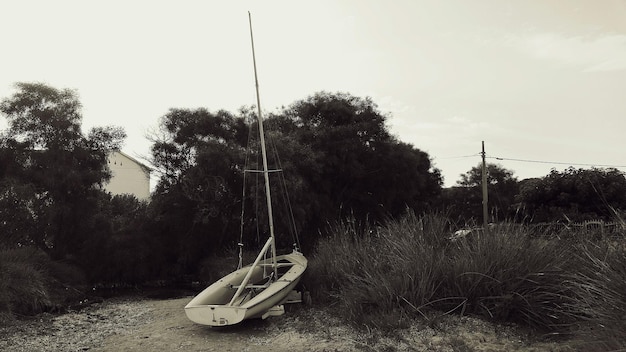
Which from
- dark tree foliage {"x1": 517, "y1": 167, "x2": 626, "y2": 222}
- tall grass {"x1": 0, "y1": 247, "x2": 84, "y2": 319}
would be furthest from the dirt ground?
dark tree foliage {"x1": 517, "y1": 167, "x2": 626, "y2": 222}

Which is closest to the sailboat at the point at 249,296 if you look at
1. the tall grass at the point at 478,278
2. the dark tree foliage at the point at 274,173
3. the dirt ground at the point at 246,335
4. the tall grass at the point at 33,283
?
the dirt ground at the point at 246,335

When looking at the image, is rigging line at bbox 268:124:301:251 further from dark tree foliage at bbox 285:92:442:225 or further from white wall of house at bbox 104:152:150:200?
white wall of house at bbox 104:152:150:200

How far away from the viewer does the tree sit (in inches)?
680

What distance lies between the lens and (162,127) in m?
21.0

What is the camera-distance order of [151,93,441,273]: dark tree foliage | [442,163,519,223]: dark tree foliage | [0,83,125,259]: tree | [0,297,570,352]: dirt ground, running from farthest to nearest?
[442,163,519,223]: dark tree foliage
[151,93,441,273]: dark tree foliage
[0,83,125,259]: tree
[0,297,570,352]: dirt ground

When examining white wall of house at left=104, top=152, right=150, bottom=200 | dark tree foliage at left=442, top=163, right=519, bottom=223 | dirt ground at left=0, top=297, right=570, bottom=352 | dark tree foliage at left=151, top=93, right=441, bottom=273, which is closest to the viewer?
dirt ground at left=0, top=297, right=570, bottom=352

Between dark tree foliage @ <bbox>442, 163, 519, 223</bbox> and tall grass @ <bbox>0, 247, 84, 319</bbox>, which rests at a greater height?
dark tree foliage @ <bbox>442, 163, 519, 223</bbox>

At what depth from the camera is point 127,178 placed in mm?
32406

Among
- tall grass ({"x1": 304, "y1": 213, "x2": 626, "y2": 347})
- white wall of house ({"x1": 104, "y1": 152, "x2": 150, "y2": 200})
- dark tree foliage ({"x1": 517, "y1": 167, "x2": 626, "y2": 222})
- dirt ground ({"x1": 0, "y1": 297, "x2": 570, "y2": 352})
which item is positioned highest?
white wall of house ({"x1": 104, "y1": 152, "x2": 150, "y2": 200})

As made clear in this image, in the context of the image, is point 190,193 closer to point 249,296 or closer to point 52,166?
point 52,166

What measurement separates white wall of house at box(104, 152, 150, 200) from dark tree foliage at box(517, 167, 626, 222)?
22975 mm

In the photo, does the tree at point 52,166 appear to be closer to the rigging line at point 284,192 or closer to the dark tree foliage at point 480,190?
the rigging line at point 284,192

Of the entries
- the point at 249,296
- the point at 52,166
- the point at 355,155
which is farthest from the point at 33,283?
the point at 355,155

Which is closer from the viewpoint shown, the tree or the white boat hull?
the white boat hull
